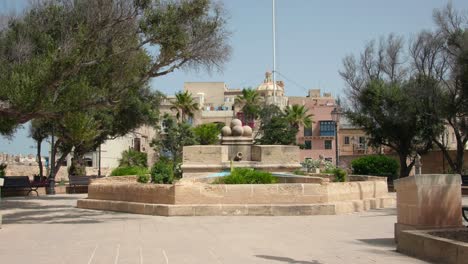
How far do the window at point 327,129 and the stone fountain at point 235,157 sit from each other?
47982 millimetres

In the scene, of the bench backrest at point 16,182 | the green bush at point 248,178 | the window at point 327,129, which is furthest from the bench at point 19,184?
the window at point 327,129

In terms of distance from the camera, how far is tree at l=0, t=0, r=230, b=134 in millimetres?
11859

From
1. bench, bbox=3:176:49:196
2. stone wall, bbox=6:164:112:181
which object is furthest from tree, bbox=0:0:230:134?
stone wall, bbox=6:164:112:181

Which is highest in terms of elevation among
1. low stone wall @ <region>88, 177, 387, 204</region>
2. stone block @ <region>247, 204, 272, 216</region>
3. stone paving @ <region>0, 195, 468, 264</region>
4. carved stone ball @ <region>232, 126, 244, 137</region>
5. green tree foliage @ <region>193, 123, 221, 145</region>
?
green tree foliage @ <region>193, 123, 221, 145</region>

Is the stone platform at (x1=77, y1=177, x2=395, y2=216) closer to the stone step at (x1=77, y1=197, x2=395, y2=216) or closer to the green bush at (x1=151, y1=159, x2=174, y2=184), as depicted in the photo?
the stone step at (x1=77, y1=197, x2=395, y2=216)

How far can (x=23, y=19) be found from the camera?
1438cm

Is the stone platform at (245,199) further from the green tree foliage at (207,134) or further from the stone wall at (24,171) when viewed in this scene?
the green tree foliage at (207,134)

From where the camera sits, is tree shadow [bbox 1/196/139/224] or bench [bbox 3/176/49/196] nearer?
tree shadow [bbox 1/196/139/224]

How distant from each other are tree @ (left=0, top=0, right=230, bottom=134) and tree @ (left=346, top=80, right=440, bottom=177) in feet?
63.6

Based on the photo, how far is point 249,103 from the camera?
7169 centimetres

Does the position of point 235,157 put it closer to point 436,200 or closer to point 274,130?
point 436,200

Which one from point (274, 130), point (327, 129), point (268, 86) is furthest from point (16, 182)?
point (268, 86)

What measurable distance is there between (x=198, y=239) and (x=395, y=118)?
26.4 metres

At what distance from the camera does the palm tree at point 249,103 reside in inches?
2753
